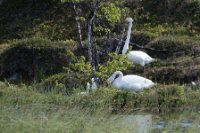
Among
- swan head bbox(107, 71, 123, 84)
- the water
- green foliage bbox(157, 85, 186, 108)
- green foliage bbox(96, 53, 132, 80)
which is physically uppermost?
the water

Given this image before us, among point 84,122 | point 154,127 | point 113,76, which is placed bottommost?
point 113,76

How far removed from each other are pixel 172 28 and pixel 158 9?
2.00 meters

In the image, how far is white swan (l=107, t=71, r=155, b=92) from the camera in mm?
16219

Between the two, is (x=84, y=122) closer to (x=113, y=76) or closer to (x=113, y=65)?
(x=113, y=65)

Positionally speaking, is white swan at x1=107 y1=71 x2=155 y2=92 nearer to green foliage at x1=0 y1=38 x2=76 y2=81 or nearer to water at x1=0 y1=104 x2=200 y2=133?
green foliage at x1=0 y1=38 x2=76 y2=81

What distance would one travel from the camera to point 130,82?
1655 cm

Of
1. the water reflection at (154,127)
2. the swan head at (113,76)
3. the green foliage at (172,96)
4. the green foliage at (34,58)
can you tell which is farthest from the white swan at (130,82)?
the water reflection at (154,127)

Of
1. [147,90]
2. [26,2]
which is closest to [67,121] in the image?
[147,90]

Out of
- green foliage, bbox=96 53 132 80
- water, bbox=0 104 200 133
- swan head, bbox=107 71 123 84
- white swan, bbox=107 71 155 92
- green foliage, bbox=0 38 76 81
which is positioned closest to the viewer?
water, bbox=0 104 200 133

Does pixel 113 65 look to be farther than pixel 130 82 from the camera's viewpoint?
No

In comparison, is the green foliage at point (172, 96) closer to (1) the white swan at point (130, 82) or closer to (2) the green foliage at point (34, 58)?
(1) the white swan at point (130, 82)

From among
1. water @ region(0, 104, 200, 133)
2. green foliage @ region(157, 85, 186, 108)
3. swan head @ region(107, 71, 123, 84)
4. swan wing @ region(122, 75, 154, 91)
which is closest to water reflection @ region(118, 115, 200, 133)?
water @ region(0, 104, 200, 133)

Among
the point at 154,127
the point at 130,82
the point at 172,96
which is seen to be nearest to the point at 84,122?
the point at 154,127

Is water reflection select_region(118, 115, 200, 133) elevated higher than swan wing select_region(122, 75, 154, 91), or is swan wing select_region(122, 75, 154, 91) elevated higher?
water reflection select_region(118, 115, 200, 133)
